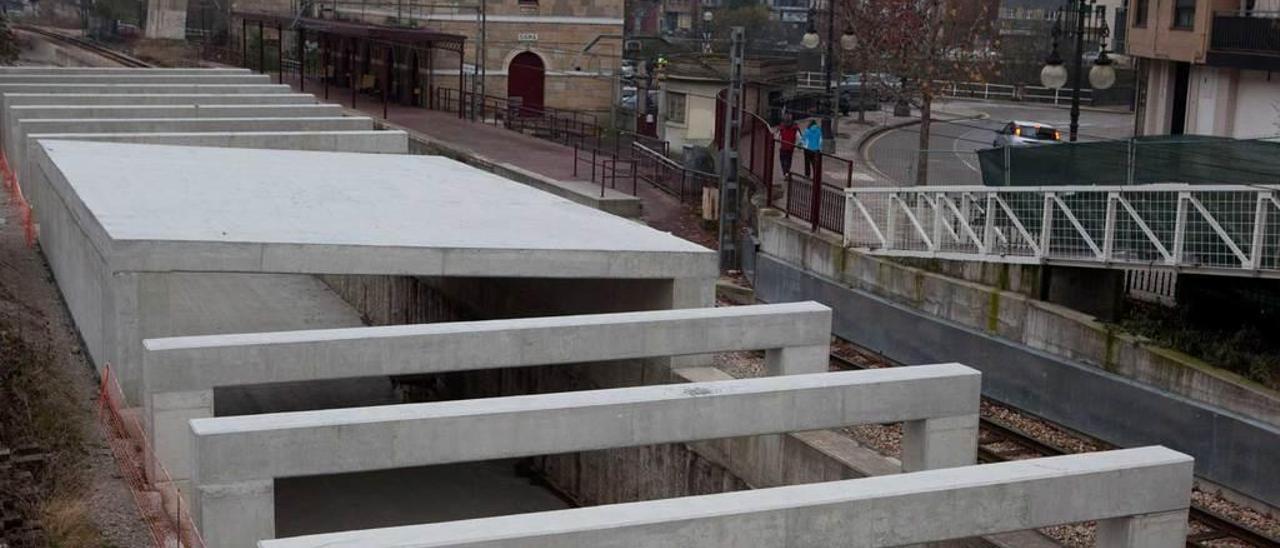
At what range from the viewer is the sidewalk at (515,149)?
31.9 metres

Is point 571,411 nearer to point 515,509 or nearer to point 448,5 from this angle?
point 515,509

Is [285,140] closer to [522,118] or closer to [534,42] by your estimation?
[522,118]

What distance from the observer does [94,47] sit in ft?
239

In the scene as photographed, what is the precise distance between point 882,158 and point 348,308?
15.4 m

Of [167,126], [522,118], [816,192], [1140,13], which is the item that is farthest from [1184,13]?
[522,118]

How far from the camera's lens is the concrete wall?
16844 millimetres

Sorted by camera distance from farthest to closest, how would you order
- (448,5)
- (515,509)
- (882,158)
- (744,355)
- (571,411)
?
(448,5) → (882,158) → (744,355) → (515,509) → (571,411)

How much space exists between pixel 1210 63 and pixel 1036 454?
15.4 meters

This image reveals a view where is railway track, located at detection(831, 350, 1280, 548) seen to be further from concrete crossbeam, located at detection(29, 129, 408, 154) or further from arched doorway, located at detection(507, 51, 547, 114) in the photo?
arched doorway, located at detection(507, 51, 547, 114)

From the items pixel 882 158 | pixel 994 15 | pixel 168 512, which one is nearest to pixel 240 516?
pixel 168 512

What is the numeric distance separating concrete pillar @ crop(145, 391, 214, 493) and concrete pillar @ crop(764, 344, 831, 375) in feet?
22.0

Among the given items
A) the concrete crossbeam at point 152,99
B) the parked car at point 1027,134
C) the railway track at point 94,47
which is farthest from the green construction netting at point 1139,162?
the railway track at point 94,47

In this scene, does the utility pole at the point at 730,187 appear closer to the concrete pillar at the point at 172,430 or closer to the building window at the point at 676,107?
the concrete pillar at the point at 172,430

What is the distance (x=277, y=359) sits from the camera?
55.8ft
